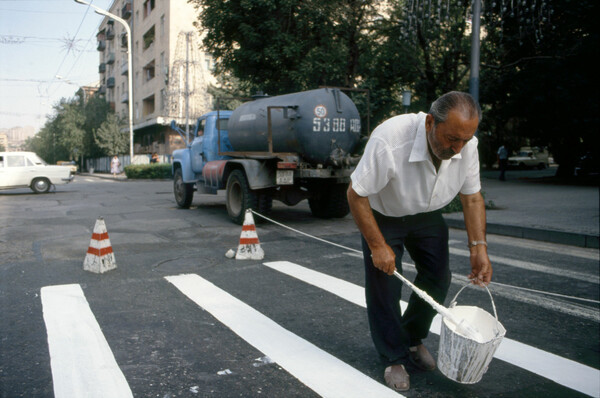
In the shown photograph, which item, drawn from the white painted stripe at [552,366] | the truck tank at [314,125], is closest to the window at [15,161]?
the truck tank at [314,125]

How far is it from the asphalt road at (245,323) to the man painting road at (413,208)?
341 millimetres

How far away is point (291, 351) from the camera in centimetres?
362

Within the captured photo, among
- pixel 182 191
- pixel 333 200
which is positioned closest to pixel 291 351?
pixel 333 200

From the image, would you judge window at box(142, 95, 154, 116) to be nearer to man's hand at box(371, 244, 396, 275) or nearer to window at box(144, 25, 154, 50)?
window at box(144, 25, 154, 50)

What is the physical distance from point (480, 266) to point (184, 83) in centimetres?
3822

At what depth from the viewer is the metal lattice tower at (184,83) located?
38031mm

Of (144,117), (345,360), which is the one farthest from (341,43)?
(144,117)

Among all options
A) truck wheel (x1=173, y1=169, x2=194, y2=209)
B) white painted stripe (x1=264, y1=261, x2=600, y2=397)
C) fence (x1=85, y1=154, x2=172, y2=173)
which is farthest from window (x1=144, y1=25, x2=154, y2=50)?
white painted stripe (x1=264, y1=261, x2=600, y2=397)

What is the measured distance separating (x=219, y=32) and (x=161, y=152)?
2642 cm

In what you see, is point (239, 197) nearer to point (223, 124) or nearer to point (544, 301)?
point (223, 124)

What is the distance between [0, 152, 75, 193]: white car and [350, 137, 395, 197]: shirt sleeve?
67.1 feet

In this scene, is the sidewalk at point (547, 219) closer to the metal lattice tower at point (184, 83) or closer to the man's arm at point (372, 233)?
the man's arm at point (372, 233)

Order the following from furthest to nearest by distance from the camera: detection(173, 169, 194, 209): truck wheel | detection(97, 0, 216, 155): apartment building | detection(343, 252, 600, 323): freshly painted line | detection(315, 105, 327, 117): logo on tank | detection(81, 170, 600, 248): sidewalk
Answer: detection(97, 0, 216, 155): apartment building
detection(173, 169, 194, 209): truck wheel
detection(315, 105, 327, 117): logo on tank
detection(81, 170, 600, 248): sidewalk
detection(343, 252, 600, 323): freshly painted line

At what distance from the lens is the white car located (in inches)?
784
